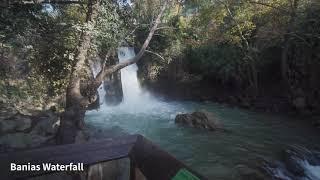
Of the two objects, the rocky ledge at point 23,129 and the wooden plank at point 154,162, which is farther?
the rocky ledge at point 23,129

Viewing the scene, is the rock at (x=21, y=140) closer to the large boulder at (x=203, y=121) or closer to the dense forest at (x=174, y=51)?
the dense forest at (x=174, y=51)

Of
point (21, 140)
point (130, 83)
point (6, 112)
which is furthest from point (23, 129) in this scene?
point (130, 83)

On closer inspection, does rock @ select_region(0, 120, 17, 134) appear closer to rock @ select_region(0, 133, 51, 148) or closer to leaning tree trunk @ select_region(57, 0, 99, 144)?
rock @ select_region(0, 133, 51, 148)

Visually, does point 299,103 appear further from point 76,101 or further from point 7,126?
point 7,126

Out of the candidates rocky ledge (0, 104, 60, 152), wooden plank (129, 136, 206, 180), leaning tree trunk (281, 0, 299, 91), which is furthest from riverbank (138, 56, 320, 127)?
wooden plank (129, 136, 206, 180)

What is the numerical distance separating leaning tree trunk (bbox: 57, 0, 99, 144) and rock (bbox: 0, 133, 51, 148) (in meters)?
1.11

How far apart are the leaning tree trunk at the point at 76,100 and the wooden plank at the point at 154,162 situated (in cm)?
570

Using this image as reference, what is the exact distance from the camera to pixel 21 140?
913 cm

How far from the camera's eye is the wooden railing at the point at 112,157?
2414 mm

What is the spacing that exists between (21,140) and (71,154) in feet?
23.6

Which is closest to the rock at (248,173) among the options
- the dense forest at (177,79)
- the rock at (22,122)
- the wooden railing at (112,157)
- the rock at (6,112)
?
the dense forest at (177,79)

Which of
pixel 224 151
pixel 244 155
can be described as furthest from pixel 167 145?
pixel 244 155

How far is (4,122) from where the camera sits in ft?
31.7

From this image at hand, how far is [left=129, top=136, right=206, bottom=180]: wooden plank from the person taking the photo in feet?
7.81
